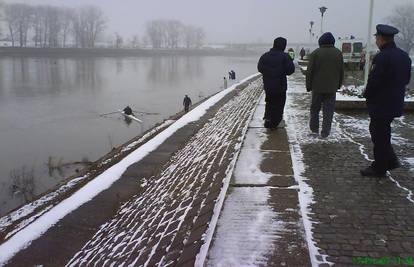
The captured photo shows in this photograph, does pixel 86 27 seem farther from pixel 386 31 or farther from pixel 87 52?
pixel 386 31

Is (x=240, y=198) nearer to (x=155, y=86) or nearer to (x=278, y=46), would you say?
(x=278, y=46)

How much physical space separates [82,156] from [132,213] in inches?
484

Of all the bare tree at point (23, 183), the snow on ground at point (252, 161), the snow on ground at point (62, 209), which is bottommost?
the bare tree at point (23, 183)

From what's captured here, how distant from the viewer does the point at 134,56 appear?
111688 millimetres

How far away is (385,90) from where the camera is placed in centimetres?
482

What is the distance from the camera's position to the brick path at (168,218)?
3.70 m

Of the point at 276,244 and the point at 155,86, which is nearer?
the point at 276,244

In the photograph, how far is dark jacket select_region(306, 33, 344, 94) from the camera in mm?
6699

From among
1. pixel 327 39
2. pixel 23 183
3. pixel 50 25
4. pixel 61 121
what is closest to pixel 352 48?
pixel 61 121

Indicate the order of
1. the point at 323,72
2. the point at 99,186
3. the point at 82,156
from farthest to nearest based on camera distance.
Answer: the point at 82,156
the point at 323,72
the point at 99,186

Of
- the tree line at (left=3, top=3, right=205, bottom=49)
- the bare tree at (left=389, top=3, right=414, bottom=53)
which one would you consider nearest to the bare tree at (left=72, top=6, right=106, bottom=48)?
the tree line at (left=3, top=3, right=205, bottom=49)

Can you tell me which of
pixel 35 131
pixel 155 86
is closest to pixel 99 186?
pixel 35 131

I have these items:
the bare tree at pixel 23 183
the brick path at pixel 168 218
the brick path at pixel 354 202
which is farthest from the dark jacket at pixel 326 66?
the bare tree at pixel 23 183

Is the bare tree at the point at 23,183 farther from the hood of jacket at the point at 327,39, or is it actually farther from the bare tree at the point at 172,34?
the bare tree at the point at 172,34
